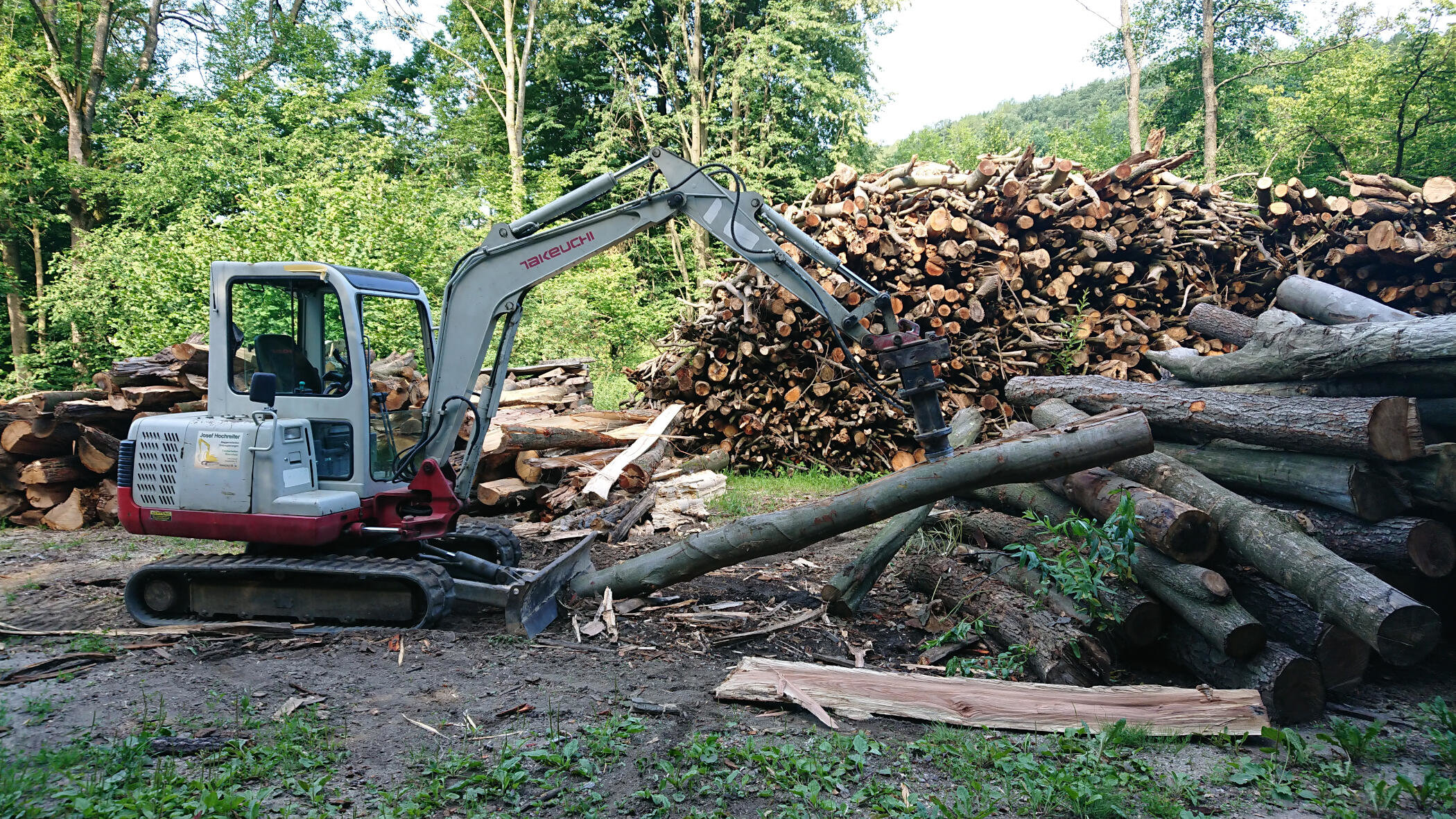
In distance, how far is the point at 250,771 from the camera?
3.21 meters

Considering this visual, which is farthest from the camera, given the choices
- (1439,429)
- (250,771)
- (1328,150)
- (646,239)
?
(646,239)

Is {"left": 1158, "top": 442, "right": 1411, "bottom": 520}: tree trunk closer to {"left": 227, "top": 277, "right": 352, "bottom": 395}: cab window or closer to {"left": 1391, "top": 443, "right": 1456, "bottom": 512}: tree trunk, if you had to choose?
{"left": 1391, "top": 443, "right": 1456, "bottom": 512}: tree trunk

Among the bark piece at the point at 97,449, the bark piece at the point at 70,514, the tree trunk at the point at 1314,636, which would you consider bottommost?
the bark piece at the point at 70,514

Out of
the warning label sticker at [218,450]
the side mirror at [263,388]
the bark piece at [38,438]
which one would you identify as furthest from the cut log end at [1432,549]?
the bark piece at [38,438]

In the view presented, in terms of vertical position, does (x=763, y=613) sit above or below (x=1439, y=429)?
below

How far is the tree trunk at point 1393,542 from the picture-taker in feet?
13.6

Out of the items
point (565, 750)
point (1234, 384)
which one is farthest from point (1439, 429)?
point (565, 750)

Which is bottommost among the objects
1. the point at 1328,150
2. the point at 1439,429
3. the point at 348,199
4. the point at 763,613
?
the point at 763,613

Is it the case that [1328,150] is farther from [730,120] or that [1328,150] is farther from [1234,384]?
[1234,384]

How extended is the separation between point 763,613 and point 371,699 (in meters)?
2.47

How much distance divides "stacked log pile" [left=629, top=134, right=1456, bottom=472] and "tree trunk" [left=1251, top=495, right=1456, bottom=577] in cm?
511

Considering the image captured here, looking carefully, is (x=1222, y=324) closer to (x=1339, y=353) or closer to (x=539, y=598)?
(x=1339, y=353)

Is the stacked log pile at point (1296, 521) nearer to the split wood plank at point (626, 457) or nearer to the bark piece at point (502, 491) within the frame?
the split wood plank at point (626, 457)

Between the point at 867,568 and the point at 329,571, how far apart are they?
11.4 feet
